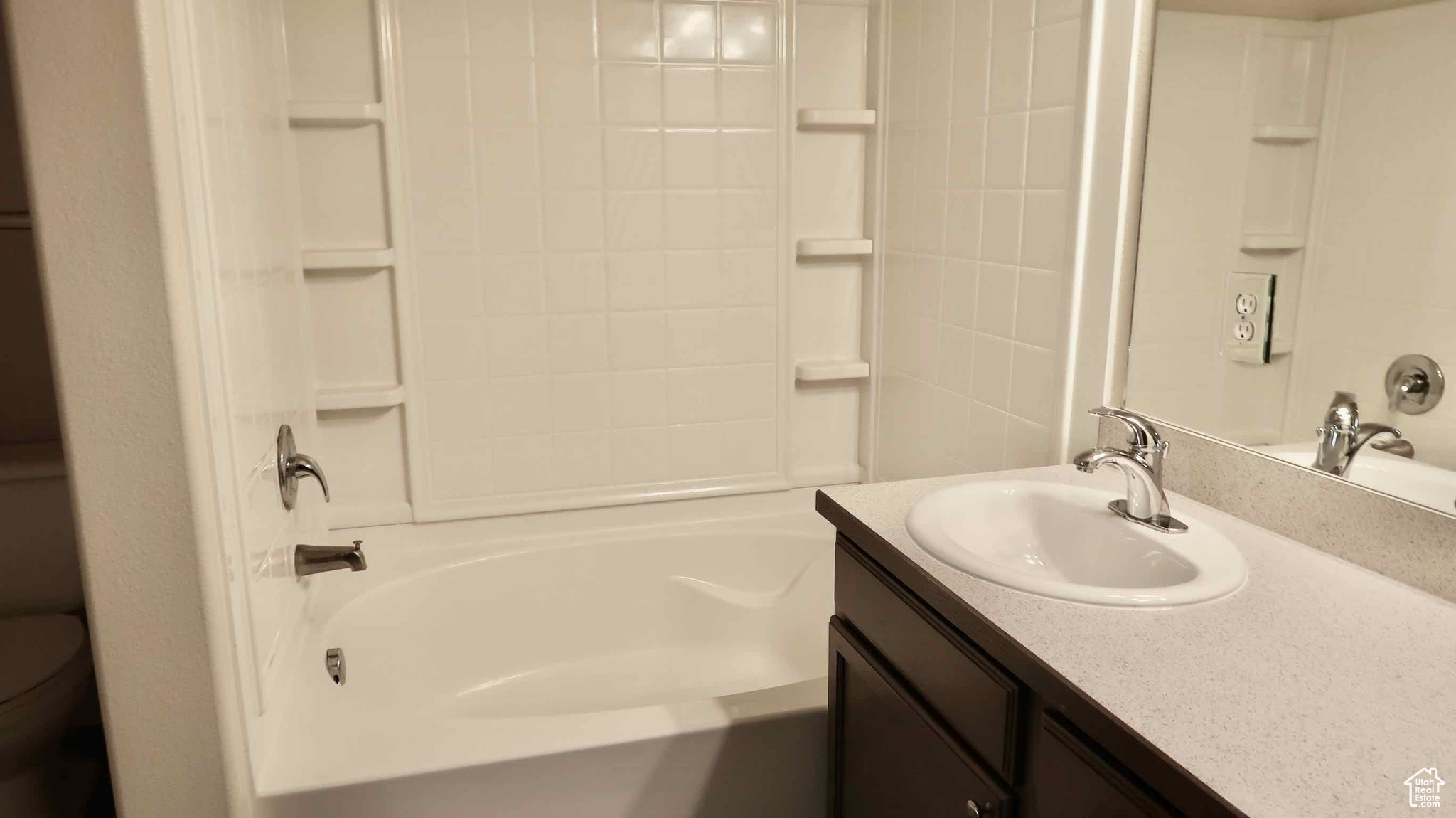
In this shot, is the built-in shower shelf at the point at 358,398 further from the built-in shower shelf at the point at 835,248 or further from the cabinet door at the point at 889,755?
the cabinet door at the point at 889,755

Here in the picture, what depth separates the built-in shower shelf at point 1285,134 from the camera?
1.29 metres

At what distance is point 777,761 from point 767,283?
4.08ft

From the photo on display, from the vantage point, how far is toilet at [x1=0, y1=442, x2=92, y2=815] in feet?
5.44

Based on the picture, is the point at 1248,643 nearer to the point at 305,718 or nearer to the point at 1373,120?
the point at 1373,120

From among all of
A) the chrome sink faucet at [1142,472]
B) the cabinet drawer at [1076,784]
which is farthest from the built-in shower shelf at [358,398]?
the cabinet drawer at [1076,784]

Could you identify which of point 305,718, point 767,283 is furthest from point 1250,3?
point 305,718

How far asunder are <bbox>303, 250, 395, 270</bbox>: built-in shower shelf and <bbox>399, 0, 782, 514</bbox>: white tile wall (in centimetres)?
9

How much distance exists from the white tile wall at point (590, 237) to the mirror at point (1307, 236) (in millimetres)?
1074

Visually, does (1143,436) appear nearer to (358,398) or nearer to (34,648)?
(358,398)

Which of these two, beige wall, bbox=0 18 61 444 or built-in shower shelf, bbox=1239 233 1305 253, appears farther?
beige wall, bbox=0 18 61 444

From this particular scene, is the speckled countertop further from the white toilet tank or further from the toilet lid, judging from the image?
the white toilet tank

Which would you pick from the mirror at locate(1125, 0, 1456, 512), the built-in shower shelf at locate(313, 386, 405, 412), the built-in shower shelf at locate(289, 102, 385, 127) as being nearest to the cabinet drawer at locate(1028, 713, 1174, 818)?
the mirror at locate(1125, 0, 1456, 512)

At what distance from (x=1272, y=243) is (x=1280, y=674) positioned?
0.69m

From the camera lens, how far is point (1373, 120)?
120 cm
